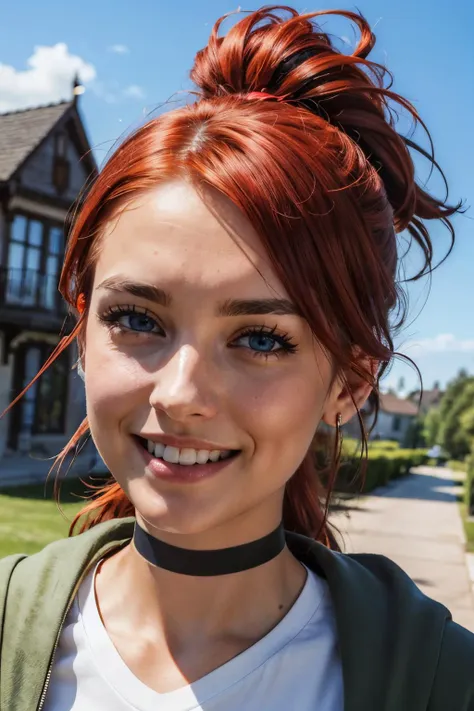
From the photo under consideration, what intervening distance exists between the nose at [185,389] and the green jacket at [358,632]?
1.97 feet

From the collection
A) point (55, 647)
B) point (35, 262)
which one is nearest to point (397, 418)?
point (35, 262)

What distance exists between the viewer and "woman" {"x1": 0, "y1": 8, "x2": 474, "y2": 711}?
1.56m

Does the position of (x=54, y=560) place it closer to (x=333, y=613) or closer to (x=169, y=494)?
(x=169, y=494)

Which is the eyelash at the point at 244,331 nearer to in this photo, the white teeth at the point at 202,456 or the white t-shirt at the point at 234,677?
the white teeth at the point at 202,456

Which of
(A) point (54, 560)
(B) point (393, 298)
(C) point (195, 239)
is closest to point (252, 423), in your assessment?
(C) point (195, 239)

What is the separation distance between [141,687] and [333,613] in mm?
477

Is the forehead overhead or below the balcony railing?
below

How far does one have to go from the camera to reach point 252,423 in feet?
5.09

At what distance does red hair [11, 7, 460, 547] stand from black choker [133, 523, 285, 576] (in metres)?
0.47

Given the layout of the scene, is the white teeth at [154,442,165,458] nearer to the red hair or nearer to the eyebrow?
the eyebrow

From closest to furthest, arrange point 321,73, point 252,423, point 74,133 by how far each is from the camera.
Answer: point 252,423 < point 321,73 < point 74,133

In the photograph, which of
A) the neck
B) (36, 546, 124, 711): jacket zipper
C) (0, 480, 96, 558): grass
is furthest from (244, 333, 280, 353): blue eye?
(0, 480, 96, 558): grass

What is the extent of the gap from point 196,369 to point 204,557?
463 mm

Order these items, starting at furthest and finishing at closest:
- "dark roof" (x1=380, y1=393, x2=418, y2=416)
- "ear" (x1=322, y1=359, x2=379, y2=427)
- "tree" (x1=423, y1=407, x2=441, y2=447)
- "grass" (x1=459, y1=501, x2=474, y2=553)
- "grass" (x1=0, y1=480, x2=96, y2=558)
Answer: "tree" (x1=423, y1=407, x2=441, y2=447) < "dark roof" (x1=380, y1=393, x2=418, y2=416) < "grass" (x1=459, y1=501, x2=474, y2=553) < "grass" (x1=0, y1=480, x2=96, y2=558) < "ear" (x1=322, y1=359, x2=379, y2=427)
